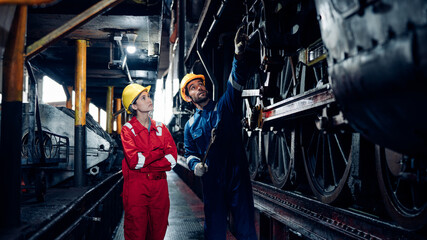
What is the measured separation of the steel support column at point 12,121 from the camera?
2096mm

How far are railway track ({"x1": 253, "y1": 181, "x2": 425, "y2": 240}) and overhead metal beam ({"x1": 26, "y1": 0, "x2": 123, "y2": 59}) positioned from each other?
220cm

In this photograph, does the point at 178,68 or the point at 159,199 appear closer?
the point at 159,199

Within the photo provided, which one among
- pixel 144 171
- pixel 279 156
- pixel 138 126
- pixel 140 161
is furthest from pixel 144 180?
pixel 279 156

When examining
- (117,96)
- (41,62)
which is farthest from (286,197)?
(117,96)

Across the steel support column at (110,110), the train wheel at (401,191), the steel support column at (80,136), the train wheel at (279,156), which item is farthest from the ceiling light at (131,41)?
the steel support column at (110,110)

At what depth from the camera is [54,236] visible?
2.33 meters

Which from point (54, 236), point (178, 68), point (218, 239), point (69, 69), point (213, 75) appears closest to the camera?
point (54, 236)

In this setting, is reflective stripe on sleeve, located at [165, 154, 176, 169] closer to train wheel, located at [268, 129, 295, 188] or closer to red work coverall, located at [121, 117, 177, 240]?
red work coverall, located at [121, 117, 177, 240]

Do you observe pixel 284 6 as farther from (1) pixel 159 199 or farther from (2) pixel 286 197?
(1) pixel 159 199

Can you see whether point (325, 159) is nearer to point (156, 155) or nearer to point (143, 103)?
point (156, 155)

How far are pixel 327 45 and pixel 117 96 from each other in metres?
15.0

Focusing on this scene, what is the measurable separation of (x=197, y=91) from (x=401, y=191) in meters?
1.76

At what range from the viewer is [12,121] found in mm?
2146

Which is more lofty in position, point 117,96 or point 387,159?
point 117,96
